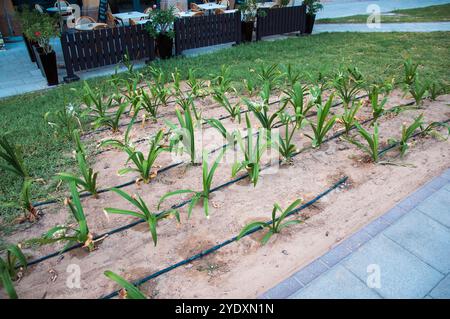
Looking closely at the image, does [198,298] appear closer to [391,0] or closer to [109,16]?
[109,16]

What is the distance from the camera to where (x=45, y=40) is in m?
5.70

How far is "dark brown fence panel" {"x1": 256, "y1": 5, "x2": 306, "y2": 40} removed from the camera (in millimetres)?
8812

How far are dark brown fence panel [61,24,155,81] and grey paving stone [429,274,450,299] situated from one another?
6207 mm

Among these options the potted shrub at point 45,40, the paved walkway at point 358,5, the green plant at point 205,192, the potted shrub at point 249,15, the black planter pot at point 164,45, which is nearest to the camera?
the green plant at point 205,192

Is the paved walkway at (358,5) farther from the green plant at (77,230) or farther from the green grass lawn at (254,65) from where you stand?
the green plant at (77,230)

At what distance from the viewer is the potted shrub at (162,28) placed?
22.3ft

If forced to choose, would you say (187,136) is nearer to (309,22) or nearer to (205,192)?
(205,192)

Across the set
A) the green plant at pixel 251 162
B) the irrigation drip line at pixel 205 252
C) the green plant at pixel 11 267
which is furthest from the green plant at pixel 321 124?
the green plant at pixel 11 267

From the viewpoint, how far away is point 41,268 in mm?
2219

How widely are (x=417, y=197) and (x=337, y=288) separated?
127 centimetres

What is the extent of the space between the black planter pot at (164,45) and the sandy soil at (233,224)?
4185 mm

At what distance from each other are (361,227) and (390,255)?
0.29 m

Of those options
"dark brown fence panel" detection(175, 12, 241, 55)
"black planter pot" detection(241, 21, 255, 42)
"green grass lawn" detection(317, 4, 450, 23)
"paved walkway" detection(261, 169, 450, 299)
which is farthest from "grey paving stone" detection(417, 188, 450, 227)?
"green grass lawn" detection(317, 4, 450, 23)
